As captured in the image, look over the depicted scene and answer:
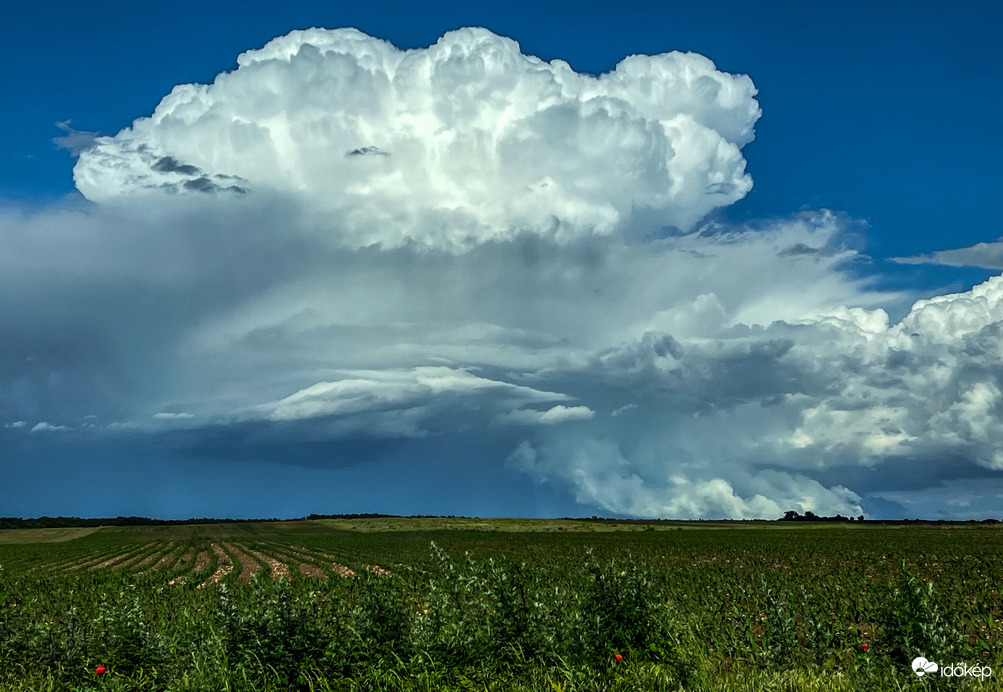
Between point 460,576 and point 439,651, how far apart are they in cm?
143

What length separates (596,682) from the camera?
868cm

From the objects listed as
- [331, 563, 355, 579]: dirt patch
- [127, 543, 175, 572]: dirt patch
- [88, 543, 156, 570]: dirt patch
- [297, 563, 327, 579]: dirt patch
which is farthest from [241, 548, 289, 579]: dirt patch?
[88, 543, 156, 570]: dirt patch

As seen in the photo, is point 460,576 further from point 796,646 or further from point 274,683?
point 796,646

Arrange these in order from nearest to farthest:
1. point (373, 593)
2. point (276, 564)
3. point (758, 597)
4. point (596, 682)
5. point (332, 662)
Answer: point (596, 682)
point (332, 662)
point (373, 593)
point (758, 597)
point (276, 564)

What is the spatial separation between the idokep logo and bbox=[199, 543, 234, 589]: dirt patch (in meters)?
34.2

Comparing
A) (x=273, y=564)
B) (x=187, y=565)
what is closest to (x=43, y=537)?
(x=187, y=565)

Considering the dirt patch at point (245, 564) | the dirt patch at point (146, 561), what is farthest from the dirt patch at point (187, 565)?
the dirt patch at point (245, 564)

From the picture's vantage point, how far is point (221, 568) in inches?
2031

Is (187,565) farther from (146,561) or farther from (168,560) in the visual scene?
(146,561)

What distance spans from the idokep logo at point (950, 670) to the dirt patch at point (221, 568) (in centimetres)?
3423

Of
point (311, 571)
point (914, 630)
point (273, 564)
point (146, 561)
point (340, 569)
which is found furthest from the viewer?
point (146, 561)

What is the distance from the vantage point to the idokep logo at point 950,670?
8789 mm

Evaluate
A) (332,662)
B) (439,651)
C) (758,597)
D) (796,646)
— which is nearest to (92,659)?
(332,662)

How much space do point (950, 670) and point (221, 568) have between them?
50.3 meters
